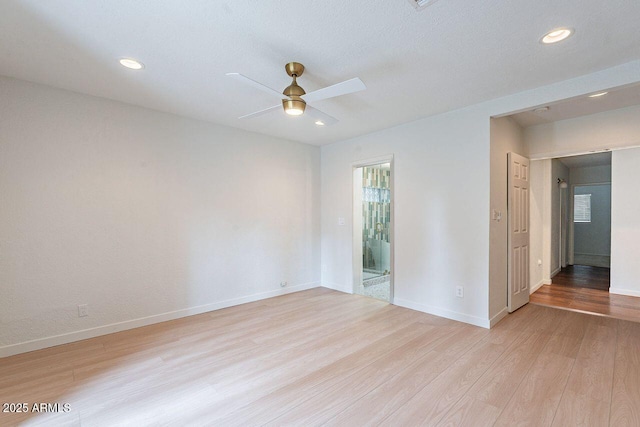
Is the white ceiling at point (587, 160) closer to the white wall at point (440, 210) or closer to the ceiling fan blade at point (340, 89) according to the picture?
the white wall at point (440, 210)

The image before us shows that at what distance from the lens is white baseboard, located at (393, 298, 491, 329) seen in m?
3.20

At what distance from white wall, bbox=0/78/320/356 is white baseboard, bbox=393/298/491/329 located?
189 centimetres

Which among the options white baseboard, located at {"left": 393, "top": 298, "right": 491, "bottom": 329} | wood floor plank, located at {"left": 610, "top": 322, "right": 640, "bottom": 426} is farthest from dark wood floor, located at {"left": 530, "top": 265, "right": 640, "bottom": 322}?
white baseboard, located at {"left": 393, "top": 298, "right": 491, "bottom": 329}

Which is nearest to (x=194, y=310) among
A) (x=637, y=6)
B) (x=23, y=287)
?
(x=23, y=287)

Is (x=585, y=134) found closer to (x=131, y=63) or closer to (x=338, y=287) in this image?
(x=338, y=287)

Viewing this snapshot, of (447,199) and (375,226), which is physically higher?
(447,199)

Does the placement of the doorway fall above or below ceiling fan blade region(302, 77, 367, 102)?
below

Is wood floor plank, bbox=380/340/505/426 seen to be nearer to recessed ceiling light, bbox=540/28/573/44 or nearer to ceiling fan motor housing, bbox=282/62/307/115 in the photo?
ceiling fan motor housing, bbox=282/62/307/115

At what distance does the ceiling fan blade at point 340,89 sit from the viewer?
1932mm

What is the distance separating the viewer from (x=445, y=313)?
3496 millimetres

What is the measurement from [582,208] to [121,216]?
10.7m

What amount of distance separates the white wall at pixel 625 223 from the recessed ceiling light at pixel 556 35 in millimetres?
3762

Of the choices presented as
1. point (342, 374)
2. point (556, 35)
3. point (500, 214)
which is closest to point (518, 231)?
point (500, 214)

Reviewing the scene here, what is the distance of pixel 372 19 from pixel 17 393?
11.6 feet
